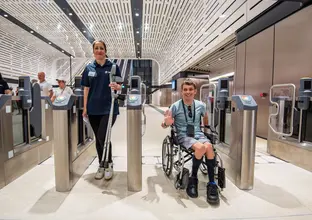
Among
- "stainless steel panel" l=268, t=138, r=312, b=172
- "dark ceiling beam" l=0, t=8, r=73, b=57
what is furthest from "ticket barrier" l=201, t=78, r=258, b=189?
"dark ceiling beam" l=0, t=8, r=73, b=57

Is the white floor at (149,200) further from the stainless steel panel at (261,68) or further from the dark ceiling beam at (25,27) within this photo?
the dark ceiling beam at (25,27)

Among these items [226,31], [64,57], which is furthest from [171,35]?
[64,57]

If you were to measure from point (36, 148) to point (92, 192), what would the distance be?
1.41m

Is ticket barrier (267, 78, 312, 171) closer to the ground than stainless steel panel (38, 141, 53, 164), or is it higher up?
higher up

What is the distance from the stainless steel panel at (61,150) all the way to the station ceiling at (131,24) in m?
4.82

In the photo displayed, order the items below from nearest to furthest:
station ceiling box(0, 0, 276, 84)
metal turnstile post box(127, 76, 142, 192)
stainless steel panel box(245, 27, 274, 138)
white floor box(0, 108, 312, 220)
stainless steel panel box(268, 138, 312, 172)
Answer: white floor box(0, 108, 312, 220)
metal turnstile post box(127, 76, 142, 192)
stainless steel panel box(268, 138, 312, 172)
stainless steel panel box(245, 27, 274, 138)
station ceiling box(0, 0, 276, 84)

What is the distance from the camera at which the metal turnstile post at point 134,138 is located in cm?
208

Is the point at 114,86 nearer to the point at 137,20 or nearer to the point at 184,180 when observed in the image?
the point at 184,180

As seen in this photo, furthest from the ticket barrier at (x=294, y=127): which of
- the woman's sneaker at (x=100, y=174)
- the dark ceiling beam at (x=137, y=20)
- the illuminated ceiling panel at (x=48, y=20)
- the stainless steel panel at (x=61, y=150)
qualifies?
the illuminated ceiling panel at (x=48, y=20)

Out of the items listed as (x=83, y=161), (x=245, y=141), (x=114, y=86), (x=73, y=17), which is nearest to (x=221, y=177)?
(x=245, y=141)

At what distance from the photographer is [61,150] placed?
2127mm

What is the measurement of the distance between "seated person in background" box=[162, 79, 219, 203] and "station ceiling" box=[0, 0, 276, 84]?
378 cm

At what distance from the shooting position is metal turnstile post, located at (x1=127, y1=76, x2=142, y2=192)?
208cm

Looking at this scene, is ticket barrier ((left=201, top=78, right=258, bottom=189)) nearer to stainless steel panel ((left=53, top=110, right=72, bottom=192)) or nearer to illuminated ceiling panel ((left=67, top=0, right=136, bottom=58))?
stainless steel panel ((left=53, top=110, right=72, bottom=192))
